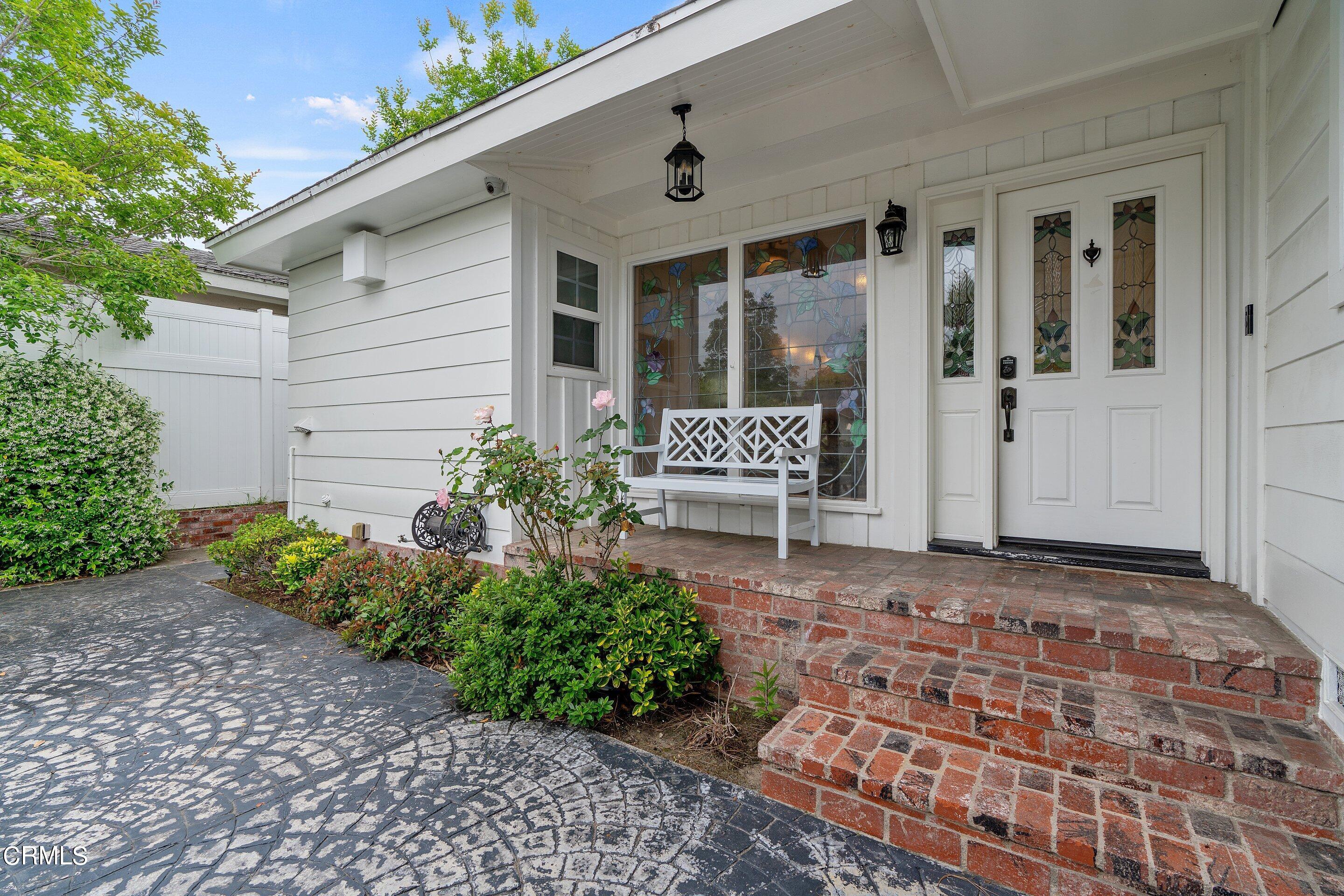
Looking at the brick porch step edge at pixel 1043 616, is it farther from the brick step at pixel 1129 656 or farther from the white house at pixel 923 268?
the white house at pixel 923 268

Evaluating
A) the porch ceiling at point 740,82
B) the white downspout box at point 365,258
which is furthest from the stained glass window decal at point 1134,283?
the white downspout box at point 365,258

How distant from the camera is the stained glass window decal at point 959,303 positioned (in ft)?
10.6

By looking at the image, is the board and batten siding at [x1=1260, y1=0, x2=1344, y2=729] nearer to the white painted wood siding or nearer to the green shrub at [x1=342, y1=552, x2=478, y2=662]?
the green shrub at [x1=342, y1=552, x2=478, y2=662]

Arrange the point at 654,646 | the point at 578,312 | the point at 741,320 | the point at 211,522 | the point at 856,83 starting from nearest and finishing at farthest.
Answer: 1. the point at 654,646
2. the point at 856,83
3. the point at 741,320
4. the point at 578,312
5. the point at 211,522

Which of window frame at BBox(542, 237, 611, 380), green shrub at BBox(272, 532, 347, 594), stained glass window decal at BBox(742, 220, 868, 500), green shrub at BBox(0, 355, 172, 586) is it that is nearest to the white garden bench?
stained glass window decal at BBox(742, 220, 868, 500)

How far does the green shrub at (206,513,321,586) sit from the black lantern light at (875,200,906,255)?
15.7 ft

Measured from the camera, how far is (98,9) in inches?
197

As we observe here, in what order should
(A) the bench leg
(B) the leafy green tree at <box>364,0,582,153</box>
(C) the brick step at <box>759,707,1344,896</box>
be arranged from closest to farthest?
(C) the brick step at <box>759,707,1344,896</box> < (A) the bench leg < (B) the leafy green tree at <box>364,0,582,153</box>

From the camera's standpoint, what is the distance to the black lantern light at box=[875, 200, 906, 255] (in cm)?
324

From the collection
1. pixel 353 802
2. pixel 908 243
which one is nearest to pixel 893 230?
pixel 908 243

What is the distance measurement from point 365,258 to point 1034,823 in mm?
4875

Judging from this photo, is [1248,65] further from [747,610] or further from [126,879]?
[126,879]

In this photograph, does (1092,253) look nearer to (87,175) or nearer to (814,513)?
(814,513)

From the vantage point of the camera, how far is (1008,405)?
10.2ft
